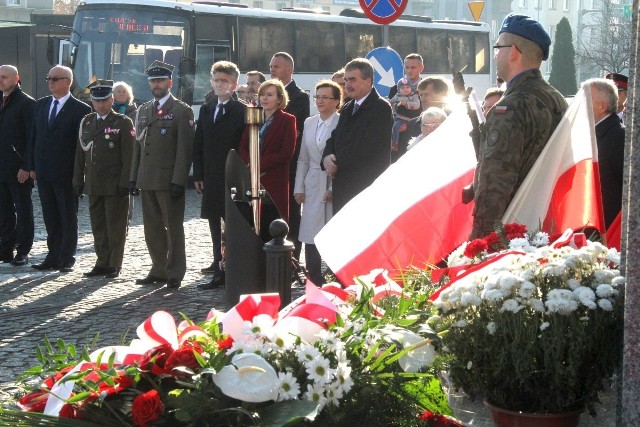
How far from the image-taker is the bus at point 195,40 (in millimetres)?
22047

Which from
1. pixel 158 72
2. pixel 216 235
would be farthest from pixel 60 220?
pixel 158 72

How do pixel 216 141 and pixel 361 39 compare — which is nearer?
pixel 216 141

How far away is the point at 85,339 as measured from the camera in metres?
7.45

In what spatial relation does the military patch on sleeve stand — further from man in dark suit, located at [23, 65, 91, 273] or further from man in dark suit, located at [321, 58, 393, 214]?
man in dark suit, located at [23, 65, 91, 273]

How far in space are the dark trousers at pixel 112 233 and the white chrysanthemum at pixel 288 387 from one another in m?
7.74

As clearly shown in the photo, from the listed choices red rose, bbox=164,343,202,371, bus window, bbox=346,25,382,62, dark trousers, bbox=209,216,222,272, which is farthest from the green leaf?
bus window, bbox=346,25,382,62

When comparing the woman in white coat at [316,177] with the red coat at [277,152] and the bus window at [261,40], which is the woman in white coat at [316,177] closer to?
the red coat at [277,152]

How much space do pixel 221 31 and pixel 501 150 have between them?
1904cm

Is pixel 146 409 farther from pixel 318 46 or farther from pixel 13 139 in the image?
pixel 318 46

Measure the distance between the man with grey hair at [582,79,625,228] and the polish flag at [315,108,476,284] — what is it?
144 cm

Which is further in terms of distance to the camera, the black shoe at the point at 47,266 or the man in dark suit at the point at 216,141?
the black shoe at the point at 47,266

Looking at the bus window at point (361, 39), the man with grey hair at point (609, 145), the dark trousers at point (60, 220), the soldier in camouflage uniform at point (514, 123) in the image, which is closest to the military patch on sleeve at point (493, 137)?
the soldier in camouflage uniform at point (514, 123)

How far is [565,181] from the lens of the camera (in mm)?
4688

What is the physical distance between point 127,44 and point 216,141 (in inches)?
503
